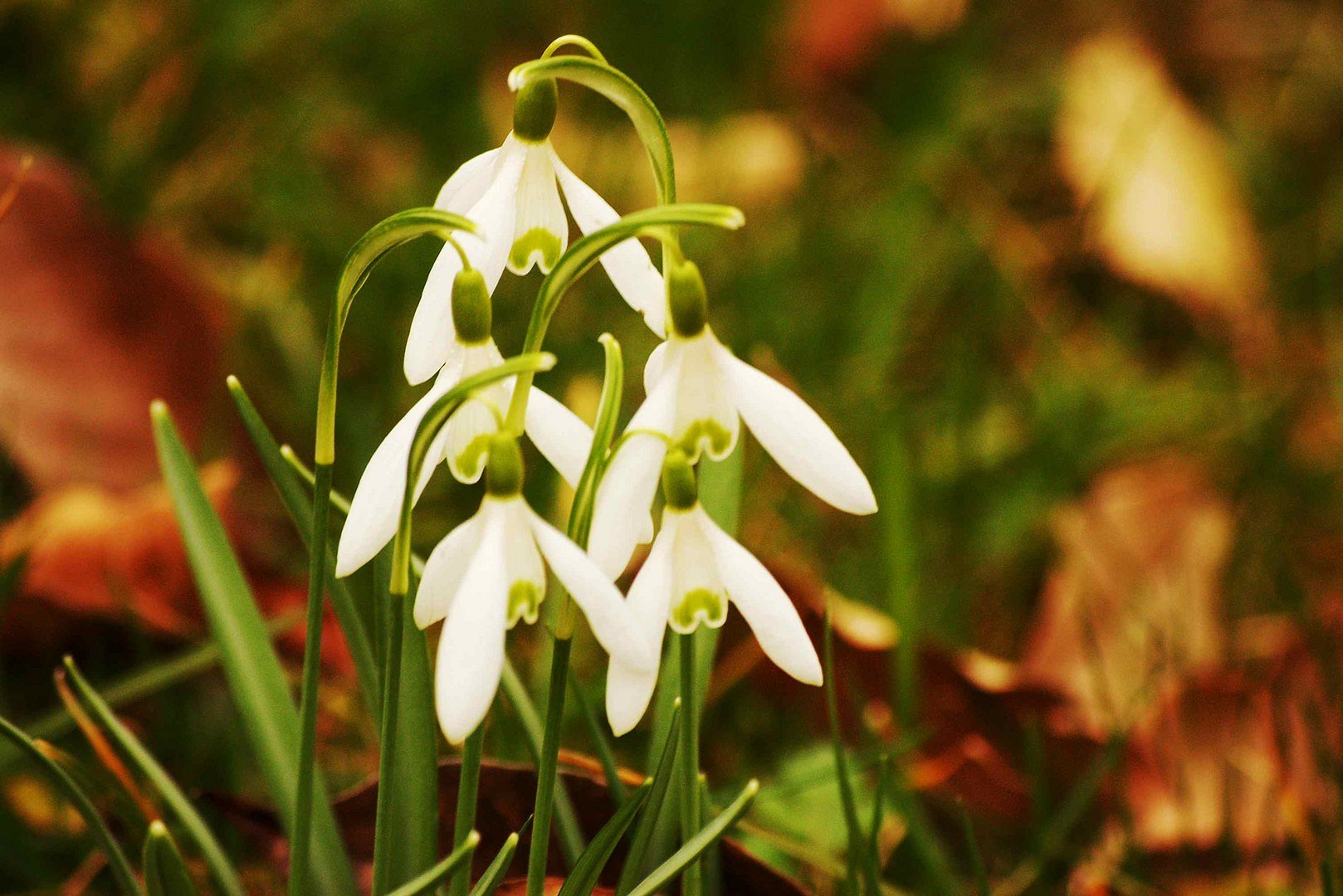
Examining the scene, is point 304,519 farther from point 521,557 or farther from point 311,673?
point 521,557

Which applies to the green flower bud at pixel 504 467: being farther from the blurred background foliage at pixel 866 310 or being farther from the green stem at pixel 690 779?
the blurred background foliage at pixel 866 310

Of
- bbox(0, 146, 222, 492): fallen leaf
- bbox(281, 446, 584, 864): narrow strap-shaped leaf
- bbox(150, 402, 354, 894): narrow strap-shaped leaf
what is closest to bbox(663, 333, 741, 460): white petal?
bbox(281, 446, 584, 864): narrow strap-shaped leaf

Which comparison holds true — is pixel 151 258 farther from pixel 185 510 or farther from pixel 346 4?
pixel 346 4

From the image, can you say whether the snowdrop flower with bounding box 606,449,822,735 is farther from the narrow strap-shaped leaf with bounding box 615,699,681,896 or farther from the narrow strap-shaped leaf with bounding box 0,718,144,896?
the narrow strap-shaped leaf with bounding box 0,718,144,896

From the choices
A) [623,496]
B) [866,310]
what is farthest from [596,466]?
[866,310]

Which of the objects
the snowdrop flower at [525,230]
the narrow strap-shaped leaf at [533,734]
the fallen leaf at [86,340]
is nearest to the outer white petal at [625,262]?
the snowdrop flower at [525,230]

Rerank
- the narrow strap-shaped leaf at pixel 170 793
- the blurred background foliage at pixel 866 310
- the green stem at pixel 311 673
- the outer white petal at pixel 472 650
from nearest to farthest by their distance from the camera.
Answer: the outer white petal at pixel 472 650, the green stem at pixel 311 673, the narrow strap-shaped leaf at pixel 170 793, the blurred background foliage at pixel 866 310
